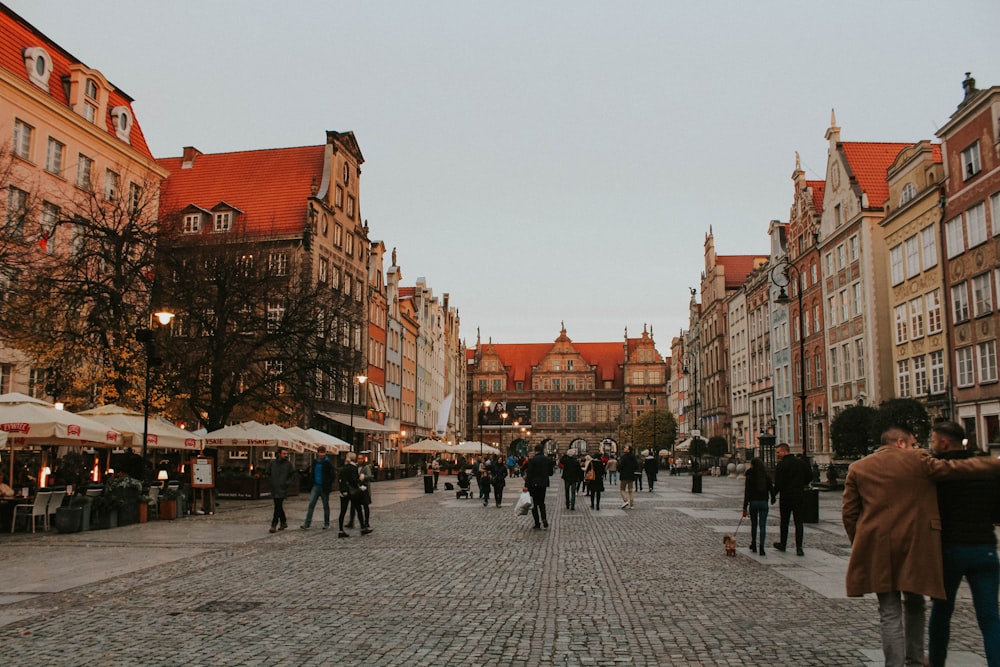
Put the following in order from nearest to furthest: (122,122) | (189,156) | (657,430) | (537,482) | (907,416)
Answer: (537,482) < (907,416) < (122,122) < (189,156) < (657,430)

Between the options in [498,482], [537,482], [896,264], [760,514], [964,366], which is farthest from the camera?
[896,264]

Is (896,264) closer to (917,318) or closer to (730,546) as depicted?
(917,318)

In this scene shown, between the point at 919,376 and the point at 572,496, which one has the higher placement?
the point at 919,376

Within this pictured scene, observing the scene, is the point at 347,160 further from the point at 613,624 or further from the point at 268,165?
the point at 613,624

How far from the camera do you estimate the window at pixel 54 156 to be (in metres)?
34.6

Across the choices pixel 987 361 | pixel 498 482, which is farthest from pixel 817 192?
pixel 498 482

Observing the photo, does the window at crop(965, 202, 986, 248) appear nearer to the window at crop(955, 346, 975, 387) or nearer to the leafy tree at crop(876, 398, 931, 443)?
the window at crop(955, 346, 975, 387)

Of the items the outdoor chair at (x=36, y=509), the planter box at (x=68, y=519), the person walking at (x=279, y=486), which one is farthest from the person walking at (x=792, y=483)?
the outdoor chair at (x=36, y=509)

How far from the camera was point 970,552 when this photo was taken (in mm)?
5605

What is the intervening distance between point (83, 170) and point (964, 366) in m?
36.5

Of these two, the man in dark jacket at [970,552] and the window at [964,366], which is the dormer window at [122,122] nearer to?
the window at [964,366]

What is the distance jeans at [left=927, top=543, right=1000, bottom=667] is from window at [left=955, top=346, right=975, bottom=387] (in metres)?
29.7

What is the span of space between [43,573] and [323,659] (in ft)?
23.1

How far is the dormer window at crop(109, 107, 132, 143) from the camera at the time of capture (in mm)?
39594
